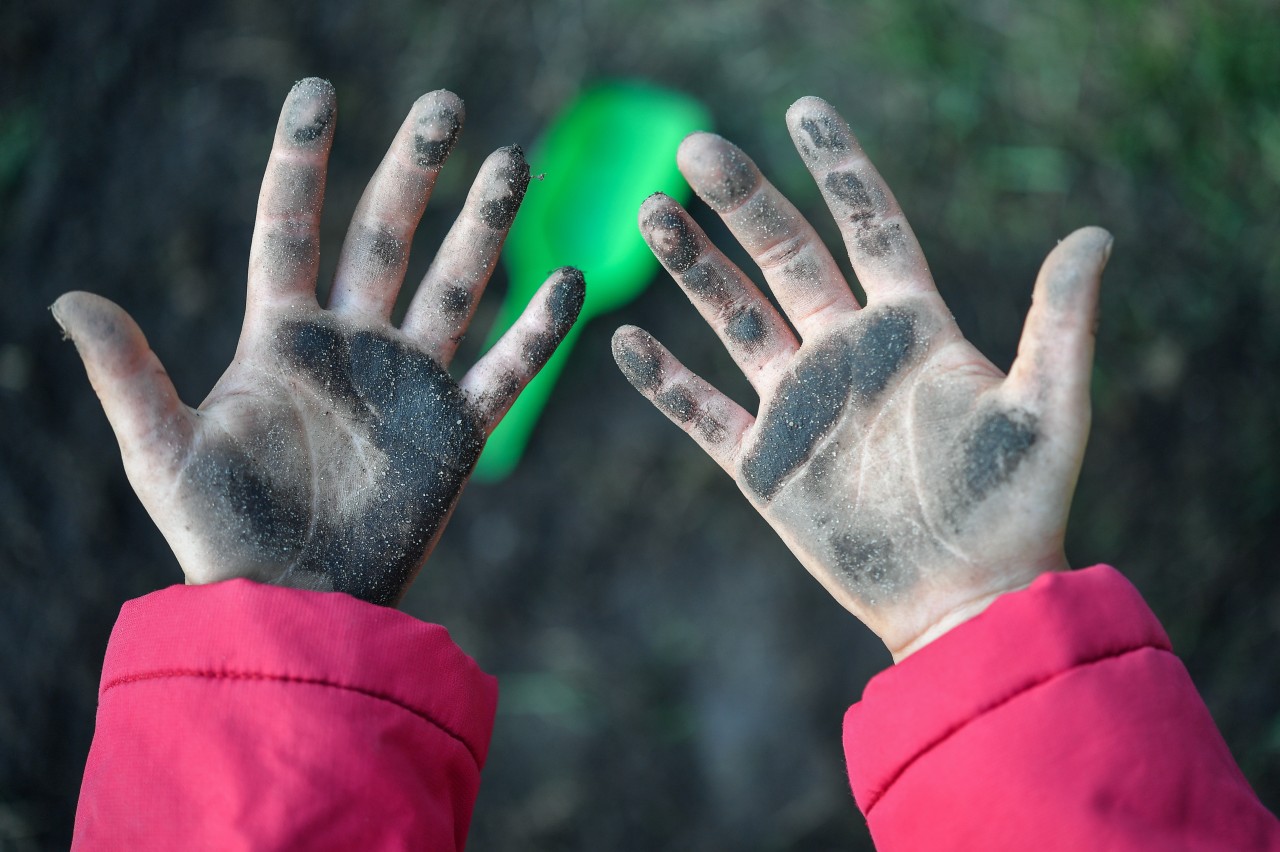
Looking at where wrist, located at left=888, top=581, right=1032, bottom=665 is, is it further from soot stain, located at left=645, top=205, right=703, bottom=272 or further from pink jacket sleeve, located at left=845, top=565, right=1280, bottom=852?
soot stain, located at left=645, top=205, right=703, bottom=272

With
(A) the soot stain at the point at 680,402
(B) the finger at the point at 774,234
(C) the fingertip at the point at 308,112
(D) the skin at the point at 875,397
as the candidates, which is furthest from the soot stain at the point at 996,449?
(C) the fingertip at the point at 308,112

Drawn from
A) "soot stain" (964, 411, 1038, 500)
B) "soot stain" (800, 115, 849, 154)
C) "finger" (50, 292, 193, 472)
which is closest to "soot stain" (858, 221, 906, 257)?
"soot stain" (800, 115, 849, 154)

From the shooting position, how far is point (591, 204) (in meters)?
1.72

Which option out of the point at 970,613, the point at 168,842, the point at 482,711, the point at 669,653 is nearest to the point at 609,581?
the point at 669,653

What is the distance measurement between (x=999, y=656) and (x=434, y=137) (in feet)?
2.73

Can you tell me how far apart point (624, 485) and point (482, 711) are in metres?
0.70

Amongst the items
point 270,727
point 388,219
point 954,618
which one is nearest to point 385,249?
point 388,219

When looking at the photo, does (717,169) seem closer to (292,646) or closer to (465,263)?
(465,263)

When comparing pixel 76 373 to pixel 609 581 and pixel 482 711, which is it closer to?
pixel 609 581

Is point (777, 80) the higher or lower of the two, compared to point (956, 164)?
higher

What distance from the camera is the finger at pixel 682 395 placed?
1.11 metres

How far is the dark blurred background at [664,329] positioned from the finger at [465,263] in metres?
0.51

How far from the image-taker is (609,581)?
1.64m

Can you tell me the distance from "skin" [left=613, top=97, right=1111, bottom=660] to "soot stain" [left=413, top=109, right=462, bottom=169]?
0.81ft
